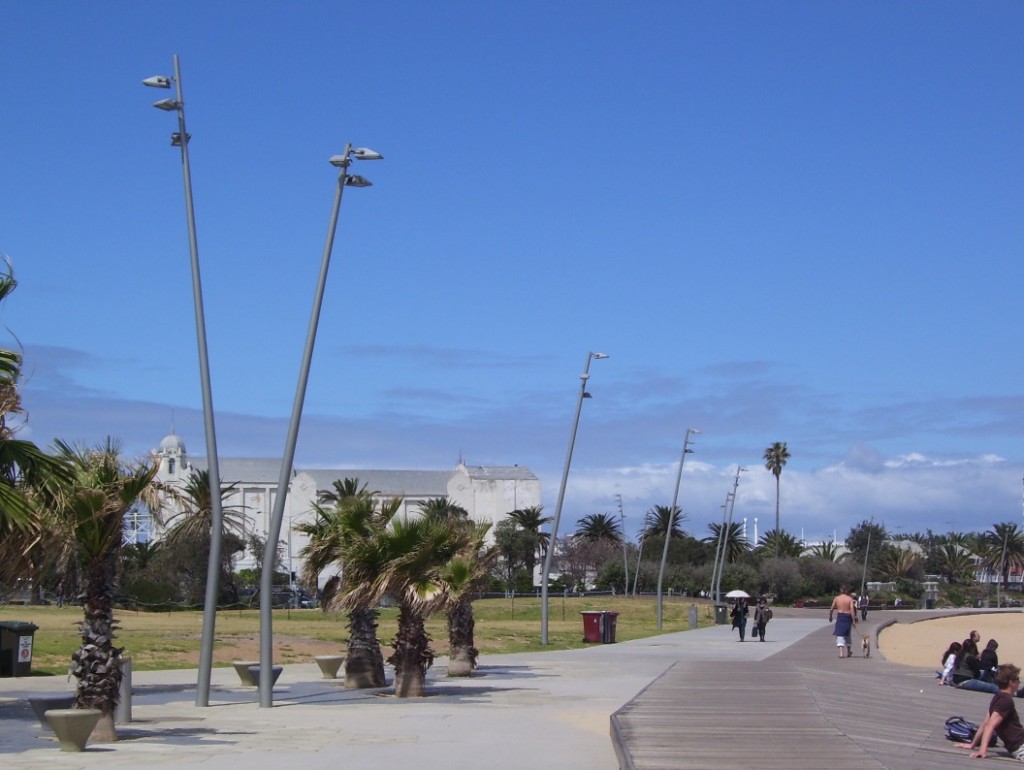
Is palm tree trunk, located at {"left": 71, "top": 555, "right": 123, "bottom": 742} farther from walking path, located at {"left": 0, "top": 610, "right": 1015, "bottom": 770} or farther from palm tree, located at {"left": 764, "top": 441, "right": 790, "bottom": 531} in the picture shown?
palm tree, located at {"left": 764, "top": 441, "right": 790, "bottom": 531}

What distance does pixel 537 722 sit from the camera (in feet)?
59.8

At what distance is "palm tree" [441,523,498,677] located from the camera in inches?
858

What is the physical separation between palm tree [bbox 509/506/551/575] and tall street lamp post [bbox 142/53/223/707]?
109 m

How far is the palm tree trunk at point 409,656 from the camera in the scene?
21.8 meters

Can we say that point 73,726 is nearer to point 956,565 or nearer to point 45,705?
point 45,705

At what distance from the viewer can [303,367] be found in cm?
2122

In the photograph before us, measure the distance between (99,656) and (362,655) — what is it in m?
8.62

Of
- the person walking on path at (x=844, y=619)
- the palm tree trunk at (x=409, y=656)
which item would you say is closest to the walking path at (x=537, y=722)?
the palm tree trunk at (x=409, y=656)

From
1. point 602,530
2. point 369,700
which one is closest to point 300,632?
point 369,700

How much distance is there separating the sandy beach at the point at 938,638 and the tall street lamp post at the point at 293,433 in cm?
1622

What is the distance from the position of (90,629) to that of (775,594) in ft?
368

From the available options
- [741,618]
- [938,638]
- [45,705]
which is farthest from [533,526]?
[45,705]

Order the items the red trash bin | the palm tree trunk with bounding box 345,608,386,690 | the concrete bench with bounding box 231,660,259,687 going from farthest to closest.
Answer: the red trash bin → the palm tree trunk with bounding box 345,608,386,690 → the concrete bench with bounding box 231,660,259,687

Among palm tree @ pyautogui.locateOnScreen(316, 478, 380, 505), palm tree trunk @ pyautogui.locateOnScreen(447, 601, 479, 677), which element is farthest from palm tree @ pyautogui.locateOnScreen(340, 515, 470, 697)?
palm tree trunk @ pyautogui.locateOnScreen(447, 601, 479, 677)
